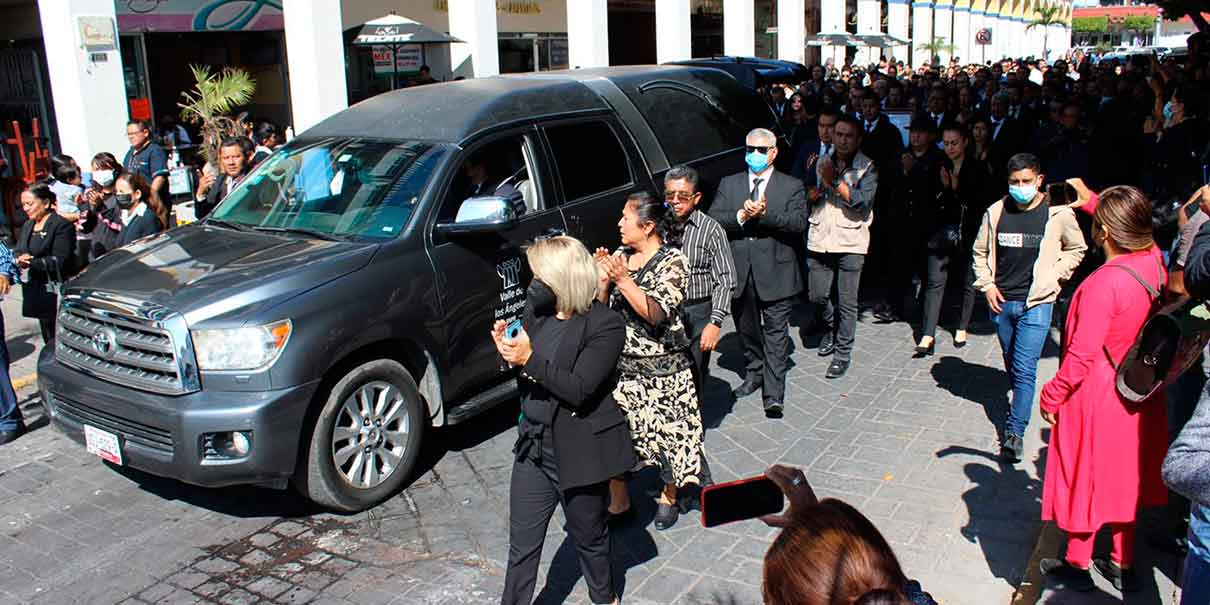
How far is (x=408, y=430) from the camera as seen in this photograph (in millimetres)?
5664

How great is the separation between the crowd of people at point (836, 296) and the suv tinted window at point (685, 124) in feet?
2.57

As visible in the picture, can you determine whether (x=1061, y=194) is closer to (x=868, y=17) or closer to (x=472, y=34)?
(x=472, y=34)

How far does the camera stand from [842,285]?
7.52m

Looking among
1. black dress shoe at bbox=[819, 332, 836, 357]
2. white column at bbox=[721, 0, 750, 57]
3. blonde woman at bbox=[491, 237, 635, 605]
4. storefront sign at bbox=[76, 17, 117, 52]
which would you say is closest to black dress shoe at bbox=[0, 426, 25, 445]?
blonde woman at bbox=[491, 237, 635, 605]

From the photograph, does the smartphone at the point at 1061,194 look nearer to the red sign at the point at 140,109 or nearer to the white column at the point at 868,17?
the red sign at the point at 140,109

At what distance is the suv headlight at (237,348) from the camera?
195 inches

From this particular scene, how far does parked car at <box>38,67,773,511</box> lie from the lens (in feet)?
16.3

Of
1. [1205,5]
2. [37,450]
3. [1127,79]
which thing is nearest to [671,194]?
[37,450]

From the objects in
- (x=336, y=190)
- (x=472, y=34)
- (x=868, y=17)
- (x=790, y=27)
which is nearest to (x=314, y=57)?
(x=472, y=34)

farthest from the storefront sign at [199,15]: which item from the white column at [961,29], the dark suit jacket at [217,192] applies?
the white column at [961,29]

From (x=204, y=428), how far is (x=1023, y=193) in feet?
15.4

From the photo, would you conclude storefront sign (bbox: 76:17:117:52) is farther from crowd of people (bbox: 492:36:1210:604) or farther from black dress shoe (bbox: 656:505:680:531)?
black dress shoe (bbox: 656:505:680:531)

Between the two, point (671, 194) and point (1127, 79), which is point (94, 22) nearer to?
point (671, 194)

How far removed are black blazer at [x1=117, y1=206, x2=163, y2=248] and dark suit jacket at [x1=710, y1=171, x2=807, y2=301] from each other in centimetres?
419
